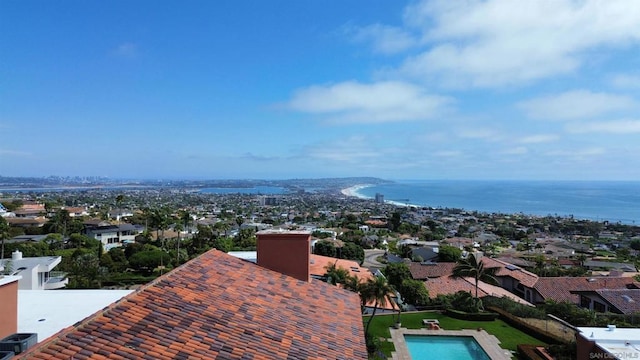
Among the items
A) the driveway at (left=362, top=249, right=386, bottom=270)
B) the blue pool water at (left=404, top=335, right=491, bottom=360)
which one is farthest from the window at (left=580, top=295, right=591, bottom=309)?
the driveway at (left=362, top=249, right=386, bottom=270)

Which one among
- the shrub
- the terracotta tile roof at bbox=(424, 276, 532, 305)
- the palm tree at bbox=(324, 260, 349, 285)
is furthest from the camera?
the terracotta tile roof at bbox=(424, 276, 532, 305)

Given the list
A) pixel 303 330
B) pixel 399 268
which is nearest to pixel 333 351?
pixel 303 330

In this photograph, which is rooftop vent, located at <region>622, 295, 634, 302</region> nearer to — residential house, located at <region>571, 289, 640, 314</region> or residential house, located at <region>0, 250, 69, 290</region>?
residential house, located at <region>571, 289, 640, 314</region>

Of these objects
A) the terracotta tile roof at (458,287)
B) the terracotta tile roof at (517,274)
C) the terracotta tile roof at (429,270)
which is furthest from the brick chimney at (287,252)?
the terracotta tile roof at (517,274)

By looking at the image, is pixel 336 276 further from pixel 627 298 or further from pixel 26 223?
pixel 26 223

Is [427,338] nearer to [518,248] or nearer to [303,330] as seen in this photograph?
[303,330]
